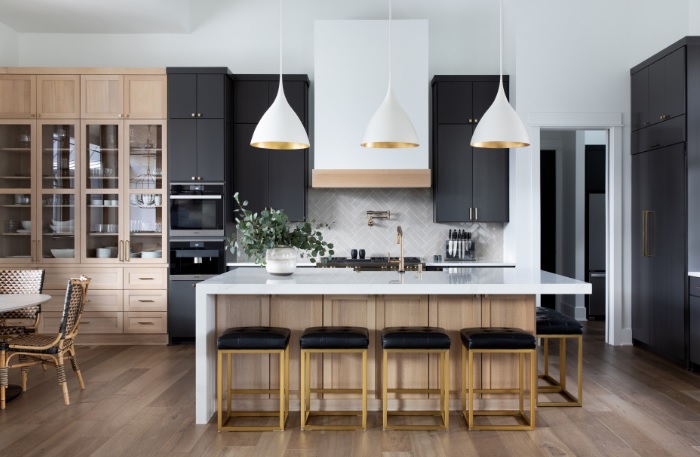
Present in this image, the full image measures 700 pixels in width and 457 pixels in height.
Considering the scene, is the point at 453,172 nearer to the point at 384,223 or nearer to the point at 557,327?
the point at 384,223

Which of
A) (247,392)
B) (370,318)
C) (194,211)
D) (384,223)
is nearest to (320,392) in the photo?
(247,392)

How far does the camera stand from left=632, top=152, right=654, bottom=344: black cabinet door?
571 cm

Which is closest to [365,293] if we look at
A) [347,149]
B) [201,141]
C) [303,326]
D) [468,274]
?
[303,326]

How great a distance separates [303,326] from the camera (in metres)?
3.92

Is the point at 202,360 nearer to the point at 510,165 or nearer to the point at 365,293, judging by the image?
the point at 365,293

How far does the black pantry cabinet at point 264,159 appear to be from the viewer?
6.34 metres

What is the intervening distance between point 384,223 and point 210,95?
2.31m

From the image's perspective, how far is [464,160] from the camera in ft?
20.7

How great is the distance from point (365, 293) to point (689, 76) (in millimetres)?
3544

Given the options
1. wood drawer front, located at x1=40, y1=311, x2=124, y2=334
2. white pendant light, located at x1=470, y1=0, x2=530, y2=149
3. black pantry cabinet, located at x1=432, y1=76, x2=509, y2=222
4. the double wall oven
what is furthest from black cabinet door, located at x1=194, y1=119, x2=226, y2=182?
white pendant light, located at x1=470, y1=0, x2=530, y2=149

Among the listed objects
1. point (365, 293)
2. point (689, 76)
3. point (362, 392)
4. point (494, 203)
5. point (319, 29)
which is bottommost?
point (362, 392)

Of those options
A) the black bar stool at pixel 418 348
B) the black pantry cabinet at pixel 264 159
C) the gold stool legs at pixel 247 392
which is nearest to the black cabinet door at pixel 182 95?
the black pantry cabinet at pixel 264 159

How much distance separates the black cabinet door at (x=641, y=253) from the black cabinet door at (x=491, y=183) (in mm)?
1253

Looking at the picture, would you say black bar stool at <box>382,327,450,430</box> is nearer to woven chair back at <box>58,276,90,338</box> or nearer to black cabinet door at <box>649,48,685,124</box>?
woven chair back at <box>58,276,90,338</box>
